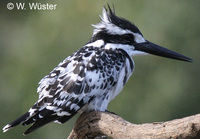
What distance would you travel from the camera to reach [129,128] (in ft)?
10.6

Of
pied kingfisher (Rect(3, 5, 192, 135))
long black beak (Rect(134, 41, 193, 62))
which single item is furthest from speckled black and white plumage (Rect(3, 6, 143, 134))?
long black beak (Rect(134, 41, 193, 62))

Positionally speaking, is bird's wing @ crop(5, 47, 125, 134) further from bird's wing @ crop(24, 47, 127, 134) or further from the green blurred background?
the green blurred background

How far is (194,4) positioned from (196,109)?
63.3 inches

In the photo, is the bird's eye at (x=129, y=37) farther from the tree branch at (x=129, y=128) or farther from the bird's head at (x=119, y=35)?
the tree branch at (x=129, y=128)

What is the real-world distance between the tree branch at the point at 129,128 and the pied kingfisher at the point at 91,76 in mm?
155

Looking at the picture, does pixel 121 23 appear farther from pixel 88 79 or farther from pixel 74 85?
pixel 74 85

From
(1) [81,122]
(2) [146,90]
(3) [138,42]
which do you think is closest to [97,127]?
(1) [81,122]

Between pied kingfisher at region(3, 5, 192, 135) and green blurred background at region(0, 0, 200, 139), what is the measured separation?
2301mm

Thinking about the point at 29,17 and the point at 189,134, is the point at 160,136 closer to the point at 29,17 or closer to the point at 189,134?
the point at 189,134

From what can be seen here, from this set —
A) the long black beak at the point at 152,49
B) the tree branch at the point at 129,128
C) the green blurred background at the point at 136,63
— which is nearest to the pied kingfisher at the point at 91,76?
the long black beak at the point at 152,49

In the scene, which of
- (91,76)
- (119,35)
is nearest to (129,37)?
(119,35)

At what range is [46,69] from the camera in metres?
6.82

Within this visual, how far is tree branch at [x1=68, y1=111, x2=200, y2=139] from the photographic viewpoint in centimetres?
286

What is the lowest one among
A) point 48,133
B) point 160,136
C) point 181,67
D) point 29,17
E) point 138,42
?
point 160,136
